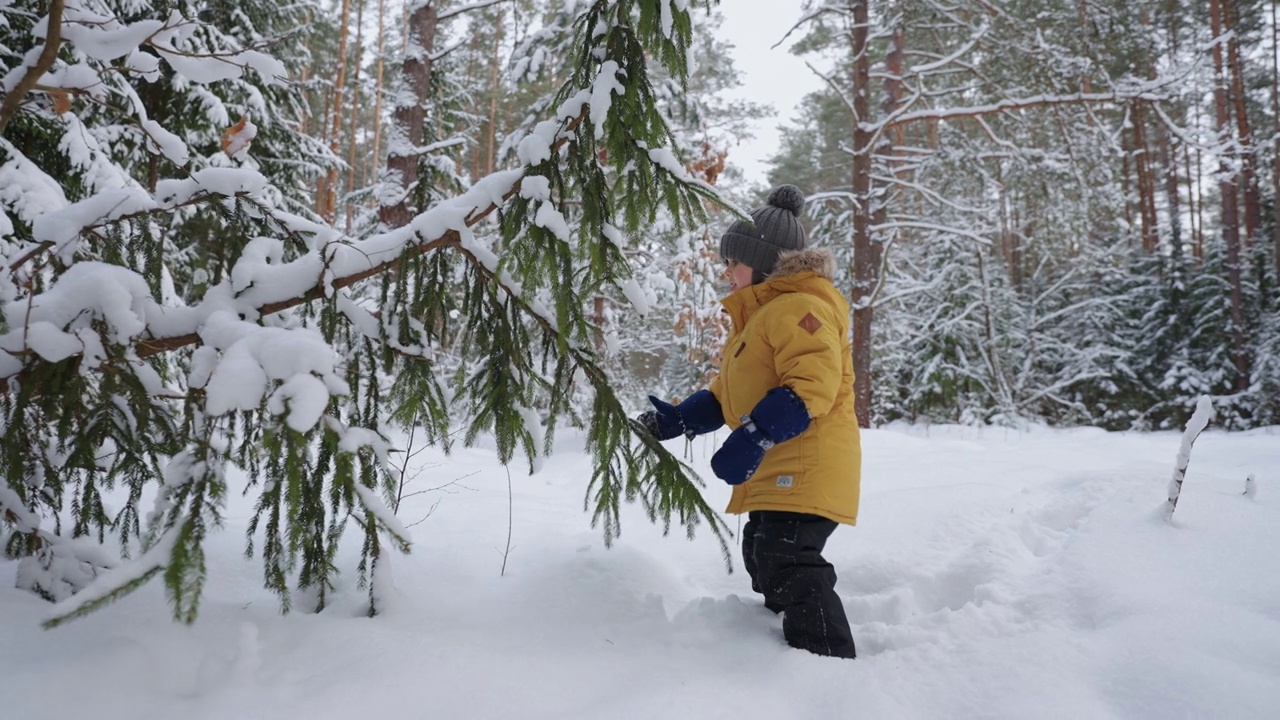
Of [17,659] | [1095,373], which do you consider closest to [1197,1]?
[1095,373]

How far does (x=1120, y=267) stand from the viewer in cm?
1997

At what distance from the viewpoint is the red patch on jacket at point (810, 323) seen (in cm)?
226

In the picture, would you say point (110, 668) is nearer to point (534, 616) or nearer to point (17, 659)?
point (17, 659)

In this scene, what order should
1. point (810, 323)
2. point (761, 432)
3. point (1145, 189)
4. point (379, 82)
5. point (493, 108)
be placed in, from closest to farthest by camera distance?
point (761, 432)
point (810, 323)
point (493, 108)
point (379, 82)
point (1145, 189)

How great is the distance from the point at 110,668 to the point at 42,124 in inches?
183

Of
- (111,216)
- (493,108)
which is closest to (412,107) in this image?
(111,216)

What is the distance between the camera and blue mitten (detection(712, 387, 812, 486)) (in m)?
2.14

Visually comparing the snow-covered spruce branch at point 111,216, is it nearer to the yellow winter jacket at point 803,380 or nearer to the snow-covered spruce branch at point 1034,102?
the yellow winter jacket at point 803,380

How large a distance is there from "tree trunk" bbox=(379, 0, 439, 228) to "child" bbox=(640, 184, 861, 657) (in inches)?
189

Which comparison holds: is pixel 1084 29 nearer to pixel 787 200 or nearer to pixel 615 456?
pixel 787 200

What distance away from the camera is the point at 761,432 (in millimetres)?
2162

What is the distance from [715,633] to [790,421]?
2.55 feet

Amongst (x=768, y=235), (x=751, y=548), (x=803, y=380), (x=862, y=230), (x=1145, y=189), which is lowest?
(x=751, y=548)

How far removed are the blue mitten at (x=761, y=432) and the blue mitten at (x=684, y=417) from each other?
22.5 inches
